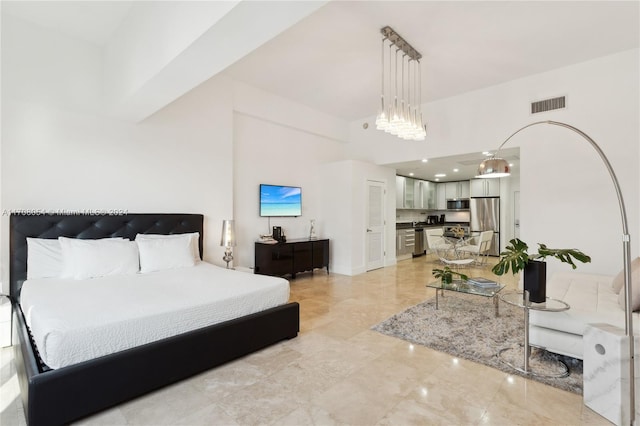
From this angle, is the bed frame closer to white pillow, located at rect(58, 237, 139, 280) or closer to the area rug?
white pillow, located at rect(58, 237, 139, 280)

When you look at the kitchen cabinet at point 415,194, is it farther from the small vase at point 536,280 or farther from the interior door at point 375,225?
the small vase at point 536,280

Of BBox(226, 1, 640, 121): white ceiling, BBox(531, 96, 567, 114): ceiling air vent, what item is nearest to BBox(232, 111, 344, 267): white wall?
BBox(226, 1, 640, 121): white ceiling

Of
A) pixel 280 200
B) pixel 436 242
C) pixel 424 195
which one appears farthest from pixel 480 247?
pixel 280 200

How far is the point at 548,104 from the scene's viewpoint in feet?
15.6

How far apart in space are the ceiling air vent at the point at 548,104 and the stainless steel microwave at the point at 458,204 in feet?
16.2

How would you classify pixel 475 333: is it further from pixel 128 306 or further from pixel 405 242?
pixel 405 242

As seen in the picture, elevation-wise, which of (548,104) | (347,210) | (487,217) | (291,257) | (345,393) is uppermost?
(548,104)

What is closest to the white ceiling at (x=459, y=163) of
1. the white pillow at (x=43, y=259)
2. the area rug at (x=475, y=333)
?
the area rug at (x=475, y=333)

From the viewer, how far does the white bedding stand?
74.5 inches

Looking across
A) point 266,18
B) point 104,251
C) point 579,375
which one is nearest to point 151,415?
point 104,251

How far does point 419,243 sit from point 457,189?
246 centimetres

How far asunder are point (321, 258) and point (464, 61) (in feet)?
13.4

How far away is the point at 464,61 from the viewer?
440cm

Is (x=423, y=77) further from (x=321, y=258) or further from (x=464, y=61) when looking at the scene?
(x=321, y=258)
